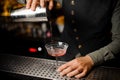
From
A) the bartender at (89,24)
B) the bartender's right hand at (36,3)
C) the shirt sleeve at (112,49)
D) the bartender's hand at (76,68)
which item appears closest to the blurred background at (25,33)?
the bartender at (89,24)

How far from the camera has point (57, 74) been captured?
1.94 metres

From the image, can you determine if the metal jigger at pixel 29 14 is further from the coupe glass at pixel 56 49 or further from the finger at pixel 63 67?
the finger at pixel 63 67

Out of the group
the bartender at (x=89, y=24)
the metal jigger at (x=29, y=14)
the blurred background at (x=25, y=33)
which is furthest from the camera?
the blurred background at (x=25, y=33)

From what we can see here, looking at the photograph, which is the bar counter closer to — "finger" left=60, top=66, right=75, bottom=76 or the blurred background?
"finger" left=60, top=66, right=75, bottom=76

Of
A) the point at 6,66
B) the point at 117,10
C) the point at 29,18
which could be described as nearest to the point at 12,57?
the point at 6,66

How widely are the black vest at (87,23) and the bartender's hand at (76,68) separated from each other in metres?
0.71

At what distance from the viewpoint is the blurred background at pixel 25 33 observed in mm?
4410

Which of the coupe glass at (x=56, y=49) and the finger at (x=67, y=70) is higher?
the coupe glass at (x=56, y=49)

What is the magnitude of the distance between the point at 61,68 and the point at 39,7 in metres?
0.63

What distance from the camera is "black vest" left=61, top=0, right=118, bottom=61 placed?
263 cm

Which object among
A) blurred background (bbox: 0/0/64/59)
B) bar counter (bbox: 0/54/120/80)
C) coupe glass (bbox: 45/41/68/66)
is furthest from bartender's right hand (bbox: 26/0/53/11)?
blurred background (bbox: 0/0/64/59)

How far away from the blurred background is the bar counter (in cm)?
218

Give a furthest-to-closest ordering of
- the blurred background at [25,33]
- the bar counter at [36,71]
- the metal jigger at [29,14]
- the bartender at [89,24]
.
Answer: the blurred background at [25,33], the bartender at [89,24], the metal jigger at [29,14], the bar counter at [36,71]

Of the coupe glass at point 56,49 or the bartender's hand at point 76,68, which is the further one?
the coupe glass at point 56,49
